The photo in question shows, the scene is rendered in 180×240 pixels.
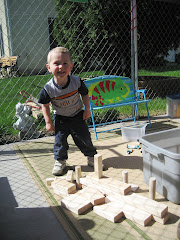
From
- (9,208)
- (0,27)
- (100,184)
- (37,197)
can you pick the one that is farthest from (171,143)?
(0,27)

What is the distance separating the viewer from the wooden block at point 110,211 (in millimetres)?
1846

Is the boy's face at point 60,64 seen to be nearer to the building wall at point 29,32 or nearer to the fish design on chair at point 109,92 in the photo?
the fish design on chair at point 109,92

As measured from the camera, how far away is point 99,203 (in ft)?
6.74

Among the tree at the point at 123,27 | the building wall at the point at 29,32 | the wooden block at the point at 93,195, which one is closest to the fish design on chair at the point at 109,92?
the tree at the point at 123,27

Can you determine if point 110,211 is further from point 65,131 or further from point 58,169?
point 65,131

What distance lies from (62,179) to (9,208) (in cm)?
51

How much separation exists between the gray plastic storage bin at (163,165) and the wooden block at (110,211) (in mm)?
459

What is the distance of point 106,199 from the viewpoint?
2092 mm

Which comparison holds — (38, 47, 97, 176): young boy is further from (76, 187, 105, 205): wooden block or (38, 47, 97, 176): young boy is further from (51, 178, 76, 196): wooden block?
(76, 187, 105, 205): wooden block

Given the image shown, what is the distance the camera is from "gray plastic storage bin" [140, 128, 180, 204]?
2.00m

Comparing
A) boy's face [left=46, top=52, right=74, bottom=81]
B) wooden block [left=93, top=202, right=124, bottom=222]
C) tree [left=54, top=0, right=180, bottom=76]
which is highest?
tree [left=54, top=0, right=180, bottom=76]

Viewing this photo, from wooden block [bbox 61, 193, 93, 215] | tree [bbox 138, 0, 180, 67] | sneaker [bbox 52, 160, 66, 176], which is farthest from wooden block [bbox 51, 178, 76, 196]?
tree [bbox 138, 0, 180, 67]

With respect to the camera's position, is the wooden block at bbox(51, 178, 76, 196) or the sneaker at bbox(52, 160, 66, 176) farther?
the sneaker at bbox(52, 160, 66, 176)

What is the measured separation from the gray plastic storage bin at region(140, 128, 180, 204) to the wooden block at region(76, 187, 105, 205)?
499mm
